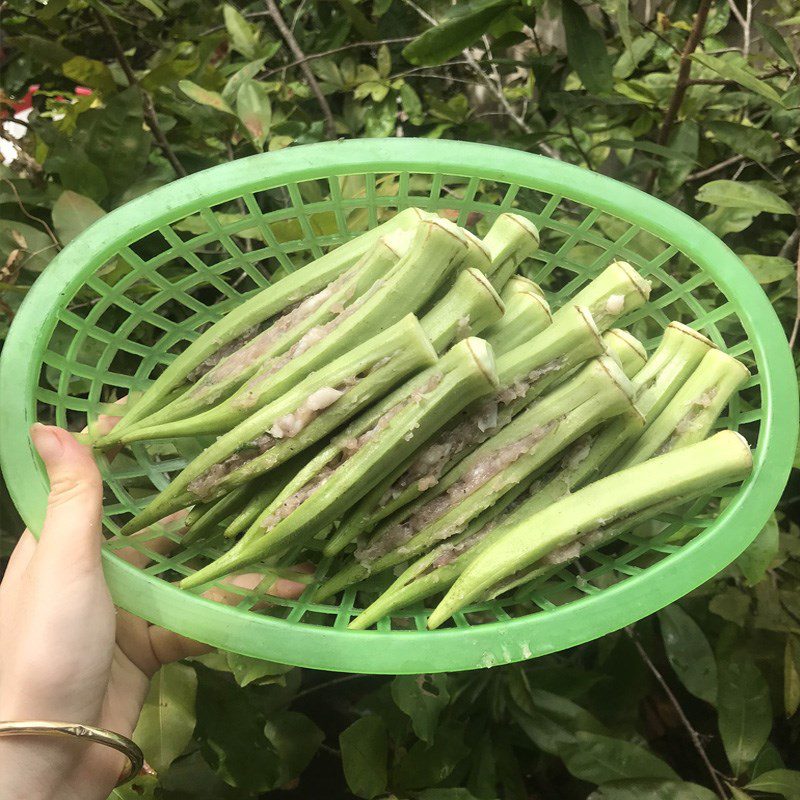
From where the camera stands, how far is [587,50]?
1.57 meters

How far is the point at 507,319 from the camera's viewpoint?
1.34 m

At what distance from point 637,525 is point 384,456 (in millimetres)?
511

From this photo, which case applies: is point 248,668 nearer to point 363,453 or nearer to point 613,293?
point 363,453

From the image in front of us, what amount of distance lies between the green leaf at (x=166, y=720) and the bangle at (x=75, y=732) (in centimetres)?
11

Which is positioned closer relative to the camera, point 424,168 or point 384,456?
point 384,456

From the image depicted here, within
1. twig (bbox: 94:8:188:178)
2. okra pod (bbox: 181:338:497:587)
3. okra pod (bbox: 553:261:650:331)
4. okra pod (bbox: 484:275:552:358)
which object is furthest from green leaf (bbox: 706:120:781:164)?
twig (bbox: 94:8:188:178)

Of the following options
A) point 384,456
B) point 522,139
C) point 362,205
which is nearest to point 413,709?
point 384,456

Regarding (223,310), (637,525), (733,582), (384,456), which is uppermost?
(223,310)

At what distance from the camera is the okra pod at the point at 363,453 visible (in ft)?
3.80

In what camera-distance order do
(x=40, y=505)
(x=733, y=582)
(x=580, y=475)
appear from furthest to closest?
1. (x=733, y=582)
2. (x=580, y=475)
3. (x=40, y=505)

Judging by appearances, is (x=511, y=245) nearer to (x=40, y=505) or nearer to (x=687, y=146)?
(x=687, y=146)

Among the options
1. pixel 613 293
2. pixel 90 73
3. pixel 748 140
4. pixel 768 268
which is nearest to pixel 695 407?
pixel 613 293

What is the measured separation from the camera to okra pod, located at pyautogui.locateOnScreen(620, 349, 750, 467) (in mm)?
1292

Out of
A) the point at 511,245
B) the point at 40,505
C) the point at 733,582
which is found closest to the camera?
the point at 40,505
